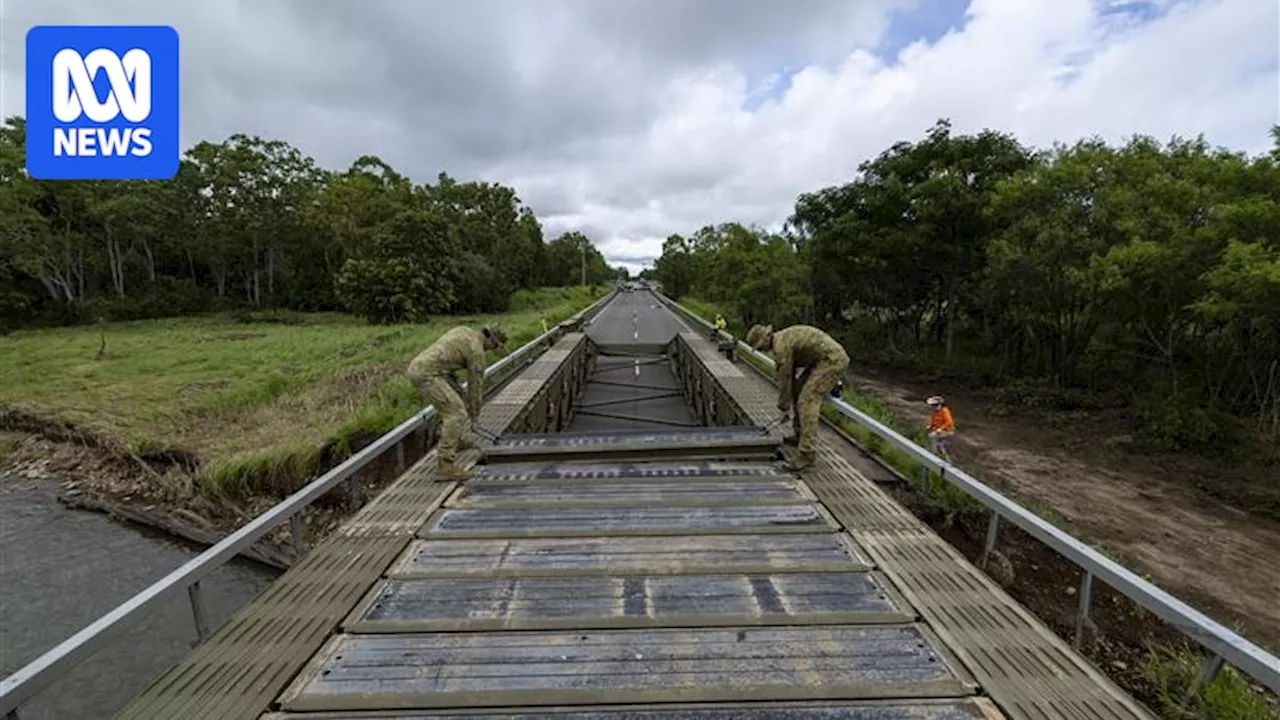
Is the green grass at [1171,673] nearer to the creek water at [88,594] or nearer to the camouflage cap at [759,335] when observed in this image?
the camouflage cap at [759,335]

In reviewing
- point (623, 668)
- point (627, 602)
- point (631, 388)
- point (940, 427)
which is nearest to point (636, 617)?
point (627, 602)

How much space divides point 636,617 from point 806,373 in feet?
10.8

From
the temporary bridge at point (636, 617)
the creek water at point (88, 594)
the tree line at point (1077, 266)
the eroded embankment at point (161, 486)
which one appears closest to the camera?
the temporary bridge at point (636, 617)

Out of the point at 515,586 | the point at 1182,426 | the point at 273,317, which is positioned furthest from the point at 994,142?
the point at 273,317

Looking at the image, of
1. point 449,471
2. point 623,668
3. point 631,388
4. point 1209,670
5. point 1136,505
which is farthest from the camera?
point 631,388

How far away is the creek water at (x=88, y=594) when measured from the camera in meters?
5.43

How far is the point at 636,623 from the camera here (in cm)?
279

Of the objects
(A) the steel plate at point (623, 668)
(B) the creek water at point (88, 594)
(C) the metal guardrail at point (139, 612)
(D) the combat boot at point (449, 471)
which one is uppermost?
(C) the metal guardrail at point (139, 612)

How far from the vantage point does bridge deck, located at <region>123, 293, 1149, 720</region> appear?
2287 mm

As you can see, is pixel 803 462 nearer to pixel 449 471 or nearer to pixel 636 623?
pixel 636 623

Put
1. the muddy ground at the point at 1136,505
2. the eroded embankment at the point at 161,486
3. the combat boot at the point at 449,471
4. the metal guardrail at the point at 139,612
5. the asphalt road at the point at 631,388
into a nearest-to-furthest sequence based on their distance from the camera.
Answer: the metal guardrail at the point at 139,612
the combat boot at the point at 449,471
the muddy ground at the point at 1136,505
the eroded embankment at the point at 161,486
the asphalt road at the point at 631,388

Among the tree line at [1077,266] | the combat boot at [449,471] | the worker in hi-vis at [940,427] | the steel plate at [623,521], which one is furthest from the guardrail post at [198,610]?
the tree line at [1077,266]

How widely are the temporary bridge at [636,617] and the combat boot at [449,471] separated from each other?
0.29 ft

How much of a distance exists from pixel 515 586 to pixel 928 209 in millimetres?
18858
